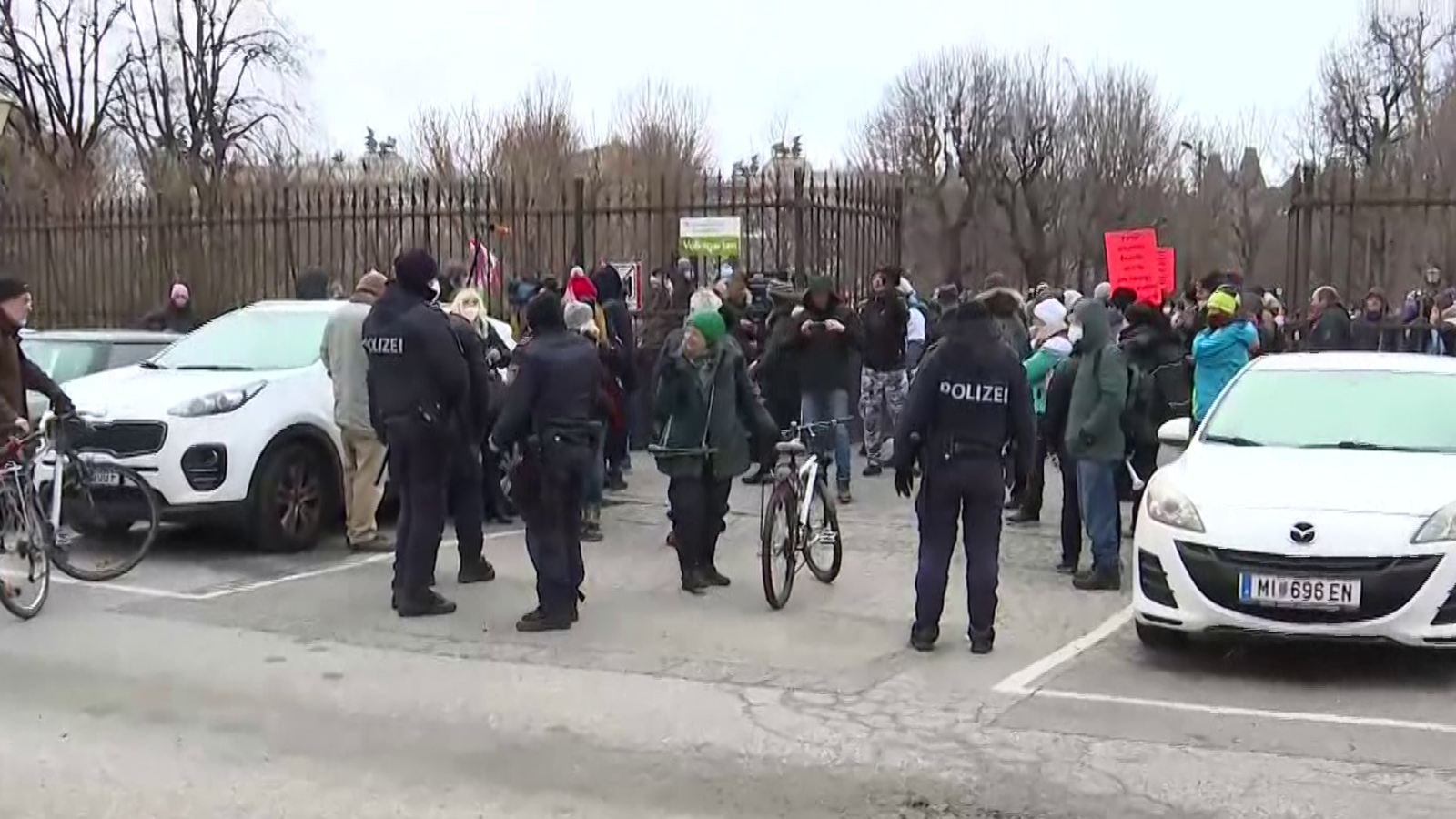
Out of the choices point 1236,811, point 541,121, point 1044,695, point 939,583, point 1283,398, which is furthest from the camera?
point 541,121

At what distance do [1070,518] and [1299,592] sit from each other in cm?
309

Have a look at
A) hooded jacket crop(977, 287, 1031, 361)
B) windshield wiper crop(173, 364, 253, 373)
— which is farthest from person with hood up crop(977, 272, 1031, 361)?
windshield wiper crop(173, 364, 253, 373)

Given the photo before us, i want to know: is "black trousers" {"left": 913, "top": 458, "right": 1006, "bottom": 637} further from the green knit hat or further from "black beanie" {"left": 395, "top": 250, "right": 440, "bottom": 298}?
"black beanie" {"left": 395, "top": 250, "right": 440, "bottom": 298}

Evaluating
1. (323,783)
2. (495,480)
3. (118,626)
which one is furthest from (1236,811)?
(495,480)

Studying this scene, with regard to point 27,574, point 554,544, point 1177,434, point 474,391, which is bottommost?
point 27,574

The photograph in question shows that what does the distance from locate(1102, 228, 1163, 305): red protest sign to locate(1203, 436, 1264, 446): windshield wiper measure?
29.6ft

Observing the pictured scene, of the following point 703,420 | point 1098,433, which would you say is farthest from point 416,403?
point 1098,433

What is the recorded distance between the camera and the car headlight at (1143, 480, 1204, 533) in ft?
24.3

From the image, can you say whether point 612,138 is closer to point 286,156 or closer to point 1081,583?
point 286,156

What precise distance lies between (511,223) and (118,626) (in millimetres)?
10585

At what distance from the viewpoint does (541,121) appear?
29.8 metres

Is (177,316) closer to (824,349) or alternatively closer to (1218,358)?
(824,349)

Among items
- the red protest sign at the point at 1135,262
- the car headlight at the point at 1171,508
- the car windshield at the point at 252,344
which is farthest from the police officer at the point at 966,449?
the red protest sign at the point at 1135,262

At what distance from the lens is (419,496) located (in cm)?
869
